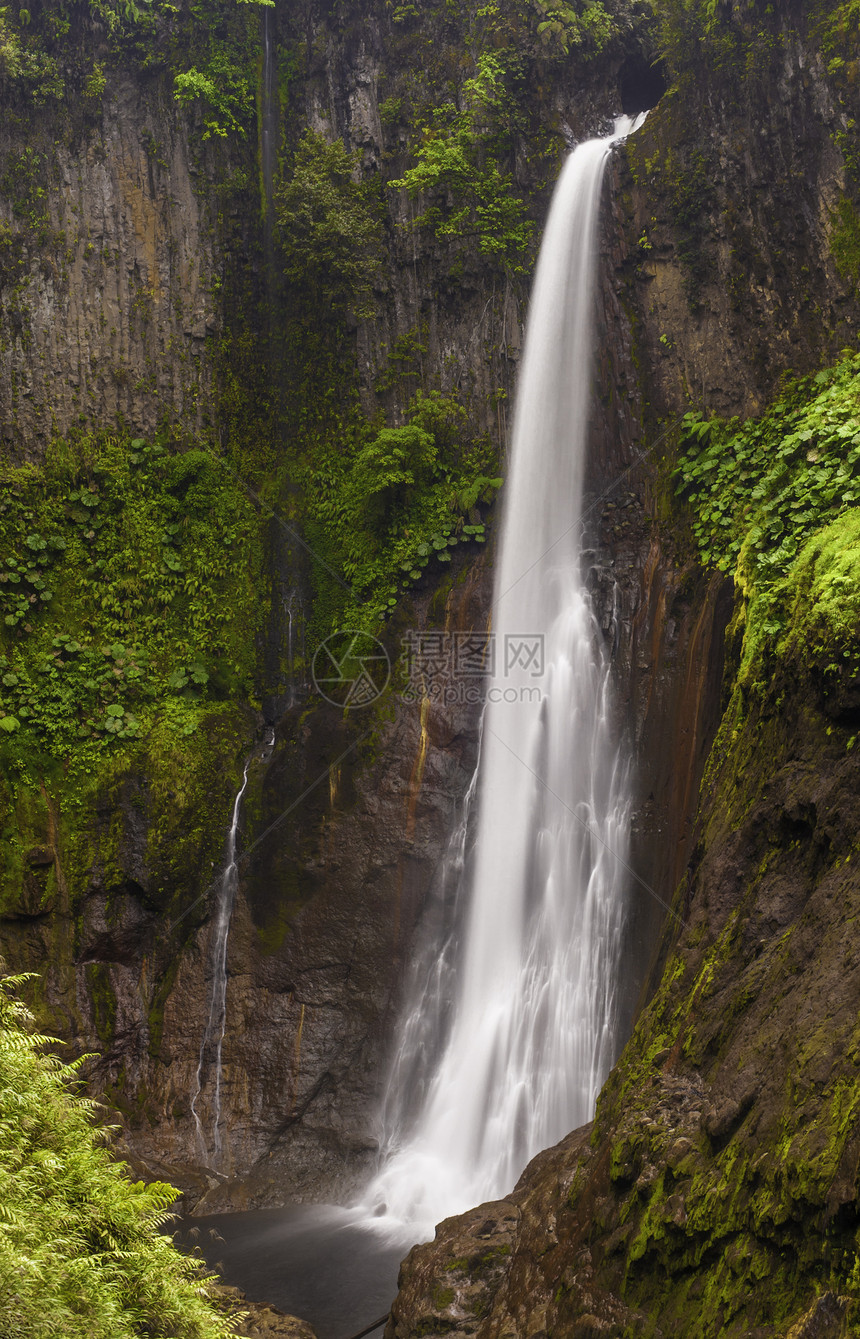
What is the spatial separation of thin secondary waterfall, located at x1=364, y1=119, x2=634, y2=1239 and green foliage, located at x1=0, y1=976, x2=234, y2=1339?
14.2 feet

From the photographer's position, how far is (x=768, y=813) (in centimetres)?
632

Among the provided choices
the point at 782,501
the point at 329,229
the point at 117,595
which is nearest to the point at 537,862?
the point at 782,501

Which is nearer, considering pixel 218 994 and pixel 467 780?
pixel 218 994

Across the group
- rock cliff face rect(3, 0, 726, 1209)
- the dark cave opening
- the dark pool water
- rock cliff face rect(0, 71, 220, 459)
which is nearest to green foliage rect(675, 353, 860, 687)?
rock cliff face rect(3, 0, 726, 1209)

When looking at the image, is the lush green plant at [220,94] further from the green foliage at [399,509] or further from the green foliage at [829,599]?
the green foliage at [829,599]

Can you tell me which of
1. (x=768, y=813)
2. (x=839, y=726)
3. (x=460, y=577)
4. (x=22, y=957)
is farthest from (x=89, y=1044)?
(x=839, y=726)

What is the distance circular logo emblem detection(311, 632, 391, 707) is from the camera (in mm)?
12961

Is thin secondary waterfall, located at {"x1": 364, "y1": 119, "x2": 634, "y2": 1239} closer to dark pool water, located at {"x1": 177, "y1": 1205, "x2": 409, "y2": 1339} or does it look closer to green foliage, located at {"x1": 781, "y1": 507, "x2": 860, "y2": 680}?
dark pool water, located at {"x1": 177, "y1": 1205, "x2": 409, "y2": 1339}

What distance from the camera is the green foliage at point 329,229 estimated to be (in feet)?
47.0

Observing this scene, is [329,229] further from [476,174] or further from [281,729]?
[281,729]

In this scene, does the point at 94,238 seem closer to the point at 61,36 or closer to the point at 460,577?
the point at 61,36

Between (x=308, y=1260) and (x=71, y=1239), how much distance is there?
16.3 feet

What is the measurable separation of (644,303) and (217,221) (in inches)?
295

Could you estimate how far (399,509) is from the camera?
45.5ft
